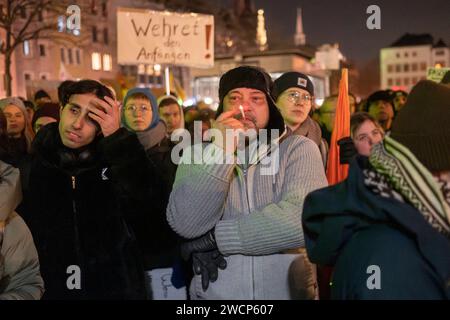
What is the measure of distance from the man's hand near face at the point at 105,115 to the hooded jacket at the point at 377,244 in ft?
5.28

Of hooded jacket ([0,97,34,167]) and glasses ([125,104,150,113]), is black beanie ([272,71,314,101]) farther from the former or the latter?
hooded jacket ([0,97,34,167])

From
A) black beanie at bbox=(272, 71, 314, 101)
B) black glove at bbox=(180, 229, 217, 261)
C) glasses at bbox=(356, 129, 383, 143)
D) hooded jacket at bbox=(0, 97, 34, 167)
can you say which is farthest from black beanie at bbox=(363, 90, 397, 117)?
black glove at bbox=(180, 229, 217, 261)

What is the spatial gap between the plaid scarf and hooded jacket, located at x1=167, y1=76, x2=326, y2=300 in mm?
990

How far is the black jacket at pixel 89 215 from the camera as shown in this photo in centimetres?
301

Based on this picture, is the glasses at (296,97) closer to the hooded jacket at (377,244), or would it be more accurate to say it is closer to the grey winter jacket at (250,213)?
the grey winter jacket at (250,213)

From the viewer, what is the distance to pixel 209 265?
2.70m

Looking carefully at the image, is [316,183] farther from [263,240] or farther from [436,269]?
[436,269]

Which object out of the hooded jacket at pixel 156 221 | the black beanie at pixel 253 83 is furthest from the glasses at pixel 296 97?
the black beanie at pixel 253 83

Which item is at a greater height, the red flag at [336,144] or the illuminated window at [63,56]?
the illuminated window at [63,56]

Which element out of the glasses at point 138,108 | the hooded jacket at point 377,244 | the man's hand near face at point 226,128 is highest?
the glasses at point 138,108

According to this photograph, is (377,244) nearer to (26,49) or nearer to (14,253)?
(14,253)

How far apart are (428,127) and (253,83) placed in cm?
143

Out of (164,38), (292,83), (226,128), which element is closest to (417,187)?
(226,128)

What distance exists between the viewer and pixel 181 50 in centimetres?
899
